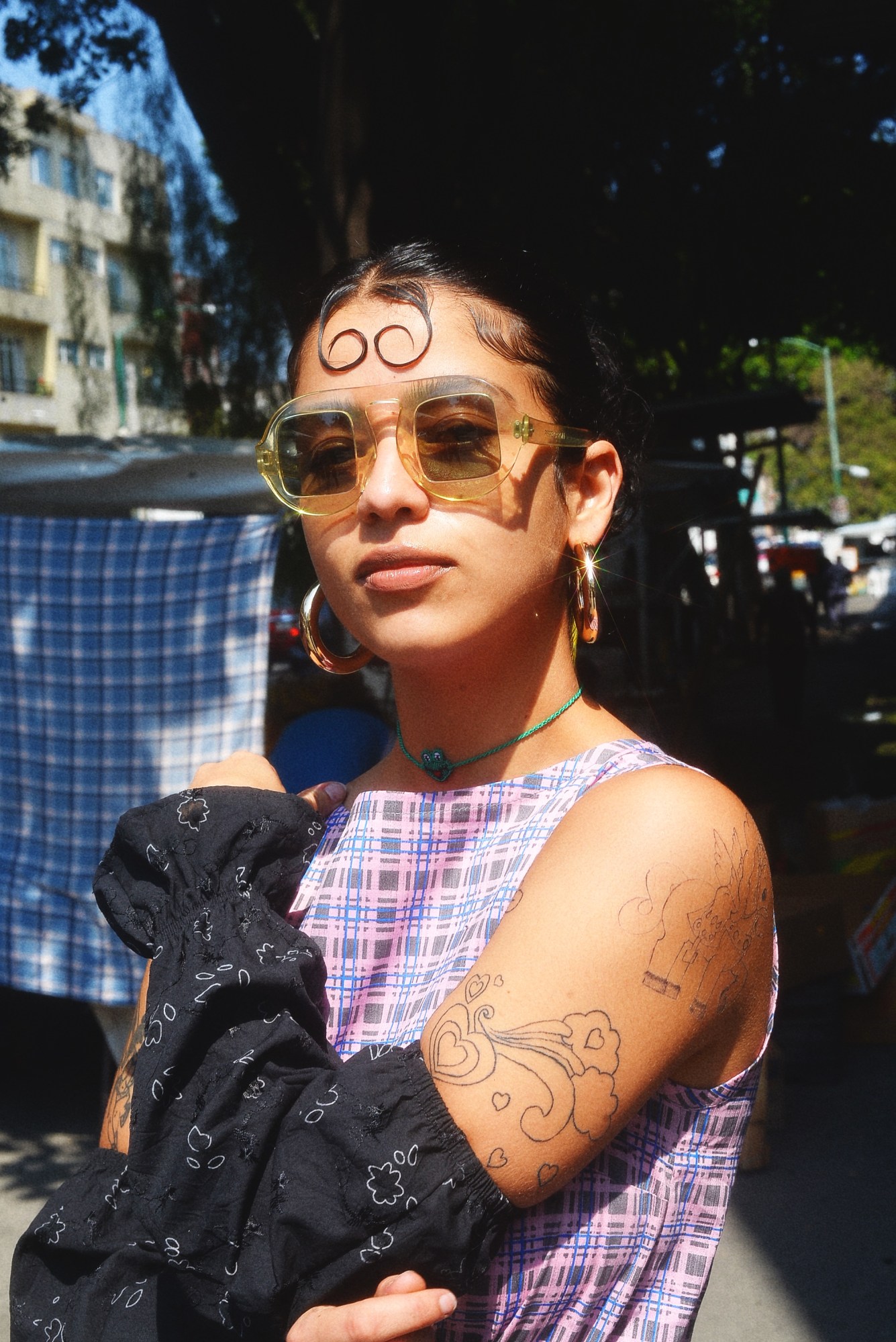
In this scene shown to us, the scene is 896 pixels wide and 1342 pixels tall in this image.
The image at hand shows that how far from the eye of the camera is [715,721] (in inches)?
618

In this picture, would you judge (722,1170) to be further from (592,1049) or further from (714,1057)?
(592,1049)

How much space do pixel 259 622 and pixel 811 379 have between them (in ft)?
177

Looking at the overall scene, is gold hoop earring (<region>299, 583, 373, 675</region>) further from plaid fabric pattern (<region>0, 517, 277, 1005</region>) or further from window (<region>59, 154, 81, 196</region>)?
window (<region>59, 154, 81, 196</region>)

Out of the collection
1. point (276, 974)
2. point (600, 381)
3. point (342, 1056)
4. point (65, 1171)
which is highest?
Result: point (600, 381)

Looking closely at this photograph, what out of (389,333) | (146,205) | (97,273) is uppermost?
(146,205)

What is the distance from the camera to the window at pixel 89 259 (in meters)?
9.81

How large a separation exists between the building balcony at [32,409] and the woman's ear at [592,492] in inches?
323

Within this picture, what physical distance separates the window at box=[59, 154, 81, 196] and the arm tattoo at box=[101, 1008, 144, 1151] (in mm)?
9155

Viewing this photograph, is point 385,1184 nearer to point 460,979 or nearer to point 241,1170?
point 241,1170

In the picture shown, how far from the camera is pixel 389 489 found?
3.88 feet

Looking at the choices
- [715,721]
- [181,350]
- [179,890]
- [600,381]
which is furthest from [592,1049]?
[715,721]

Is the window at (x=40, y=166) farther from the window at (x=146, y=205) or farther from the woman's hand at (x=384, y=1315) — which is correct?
the woman's hand at (x=384, y=1315)

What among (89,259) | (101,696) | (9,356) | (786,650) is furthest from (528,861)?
(786,650)

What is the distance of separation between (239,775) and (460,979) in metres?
0.42
